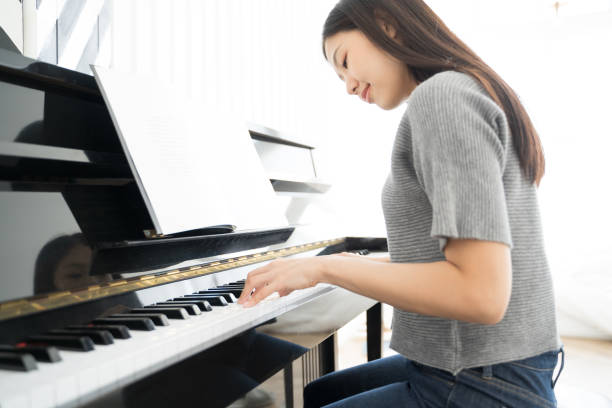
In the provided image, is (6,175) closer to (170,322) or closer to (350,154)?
(170,322)

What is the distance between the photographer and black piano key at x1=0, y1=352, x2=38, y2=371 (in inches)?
20.1

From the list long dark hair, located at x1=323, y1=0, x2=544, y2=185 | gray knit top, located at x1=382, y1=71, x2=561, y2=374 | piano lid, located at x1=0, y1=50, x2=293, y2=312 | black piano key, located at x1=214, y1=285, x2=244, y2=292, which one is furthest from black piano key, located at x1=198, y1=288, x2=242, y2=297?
long dark hair, located at x1=323, y1=0, x2=544, y2=185

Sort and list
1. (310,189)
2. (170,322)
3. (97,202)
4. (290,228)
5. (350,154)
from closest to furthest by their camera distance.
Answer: (170,322) < (97,202) < (290,228) < (310,189) < (350,154)

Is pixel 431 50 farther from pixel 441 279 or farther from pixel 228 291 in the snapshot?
pixel 228 291

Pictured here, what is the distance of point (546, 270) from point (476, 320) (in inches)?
7.8

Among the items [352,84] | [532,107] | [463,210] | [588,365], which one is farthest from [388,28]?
[532,107]

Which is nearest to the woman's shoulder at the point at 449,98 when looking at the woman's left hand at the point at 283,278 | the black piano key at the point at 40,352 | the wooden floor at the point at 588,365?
the woman's left hand at the point at 283,278

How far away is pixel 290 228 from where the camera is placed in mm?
1517

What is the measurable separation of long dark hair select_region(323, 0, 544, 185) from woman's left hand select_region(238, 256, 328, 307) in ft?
1.23

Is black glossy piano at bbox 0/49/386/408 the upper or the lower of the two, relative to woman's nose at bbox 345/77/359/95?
lower

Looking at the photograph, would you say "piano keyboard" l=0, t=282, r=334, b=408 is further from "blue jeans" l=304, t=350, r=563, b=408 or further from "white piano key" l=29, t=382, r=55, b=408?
"blue jeans" l=304, t=350, r=563, b=408

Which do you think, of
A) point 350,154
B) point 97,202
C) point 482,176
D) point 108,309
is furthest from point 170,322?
point 350,154

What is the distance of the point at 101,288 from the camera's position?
0.81 metres

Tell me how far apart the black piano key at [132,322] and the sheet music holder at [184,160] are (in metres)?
0.24
